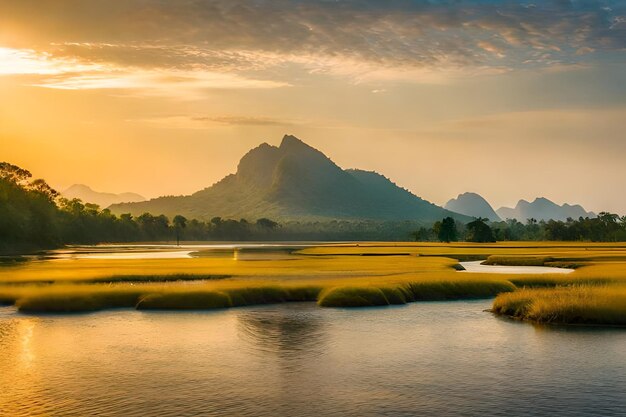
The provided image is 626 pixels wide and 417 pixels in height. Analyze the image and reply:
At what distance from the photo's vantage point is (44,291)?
202 ft

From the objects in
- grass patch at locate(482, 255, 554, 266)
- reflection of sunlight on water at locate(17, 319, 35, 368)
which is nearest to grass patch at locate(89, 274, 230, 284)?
reflection of sunlight on water at locate(17, 319, 35, 368)

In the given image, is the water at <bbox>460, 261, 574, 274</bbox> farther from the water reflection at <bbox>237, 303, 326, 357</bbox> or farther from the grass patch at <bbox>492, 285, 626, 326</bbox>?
the water reflection at <bbox>237, 303, 326, 357</bbox>

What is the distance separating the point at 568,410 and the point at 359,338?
688 inches

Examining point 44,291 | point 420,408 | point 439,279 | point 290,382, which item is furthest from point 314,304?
point 420,408

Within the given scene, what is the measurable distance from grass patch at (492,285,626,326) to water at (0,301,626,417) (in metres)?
2.42

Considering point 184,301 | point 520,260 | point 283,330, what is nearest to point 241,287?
point 184,301

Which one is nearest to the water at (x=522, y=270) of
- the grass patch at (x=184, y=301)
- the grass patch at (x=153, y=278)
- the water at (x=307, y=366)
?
the grass patch at (x=153, y=278)

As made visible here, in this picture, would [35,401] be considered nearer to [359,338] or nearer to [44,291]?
[359,338]

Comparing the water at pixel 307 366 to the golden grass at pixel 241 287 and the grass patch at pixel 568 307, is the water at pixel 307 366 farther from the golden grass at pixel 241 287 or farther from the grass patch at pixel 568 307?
the golden grass at pixel 241 287

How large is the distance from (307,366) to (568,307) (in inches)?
915

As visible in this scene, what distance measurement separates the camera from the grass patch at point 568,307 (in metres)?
47.7

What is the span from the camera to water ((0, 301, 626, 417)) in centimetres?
2734

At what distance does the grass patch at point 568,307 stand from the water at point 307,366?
242 cm

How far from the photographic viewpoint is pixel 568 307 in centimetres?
4847
